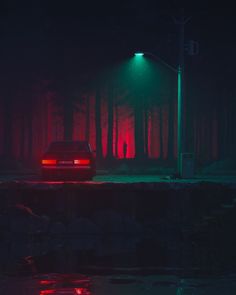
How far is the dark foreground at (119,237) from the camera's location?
48.8 feet

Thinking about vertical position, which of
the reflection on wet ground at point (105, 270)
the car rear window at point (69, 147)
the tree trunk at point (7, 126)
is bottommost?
the reflection on wet ground at point (105, 270)

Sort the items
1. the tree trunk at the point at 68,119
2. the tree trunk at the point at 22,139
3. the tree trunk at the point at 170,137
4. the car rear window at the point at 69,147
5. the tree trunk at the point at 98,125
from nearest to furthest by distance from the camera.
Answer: the car rear window at the point at 69,147 < the tree trunk at the point at 98,125 < the tree trunk at the point at 170,137 < the tree trunk at the point at 68,119 < the tree trunk at the point at 22,139

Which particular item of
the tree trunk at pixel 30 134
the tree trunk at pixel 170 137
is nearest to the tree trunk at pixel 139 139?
the tree trunk at pixel 170 137

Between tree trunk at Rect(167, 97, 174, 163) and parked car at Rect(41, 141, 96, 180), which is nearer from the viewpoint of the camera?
parked car at Rect(41, 141, 96, 180)

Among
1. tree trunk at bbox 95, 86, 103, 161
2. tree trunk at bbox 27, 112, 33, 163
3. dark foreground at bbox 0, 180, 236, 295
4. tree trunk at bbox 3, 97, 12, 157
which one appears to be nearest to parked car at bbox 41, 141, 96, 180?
dark foreground at bbox 0, 180, 236, 295

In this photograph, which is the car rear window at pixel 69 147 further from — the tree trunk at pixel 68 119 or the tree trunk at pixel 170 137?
the tree trunk at pixel 170 137

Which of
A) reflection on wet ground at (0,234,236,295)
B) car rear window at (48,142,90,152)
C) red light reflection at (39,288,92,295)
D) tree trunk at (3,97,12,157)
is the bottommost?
reflection on wet ground at (0,234,236,295)

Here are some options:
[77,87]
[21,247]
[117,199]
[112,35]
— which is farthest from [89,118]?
[21,247]

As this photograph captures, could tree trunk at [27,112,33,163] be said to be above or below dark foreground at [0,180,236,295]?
above

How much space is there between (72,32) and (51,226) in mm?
38541

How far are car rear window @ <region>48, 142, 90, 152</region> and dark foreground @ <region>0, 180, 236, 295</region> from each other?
713cm

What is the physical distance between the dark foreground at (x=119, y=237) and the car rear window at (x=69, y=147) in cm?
713

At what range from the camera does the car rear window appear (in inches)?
1296

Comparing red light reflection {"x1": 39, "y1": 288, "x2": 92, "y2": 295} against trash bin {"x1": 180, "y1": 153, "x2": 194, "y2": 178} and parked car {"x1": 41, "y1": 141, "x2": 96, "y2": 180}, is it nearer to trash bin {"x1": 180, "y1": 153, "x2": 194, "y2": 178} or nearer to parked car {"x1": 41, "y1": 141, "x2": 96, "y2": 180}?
parked car {"x1": 41, "y1": 141, "x2": 96, "y2": 180}
